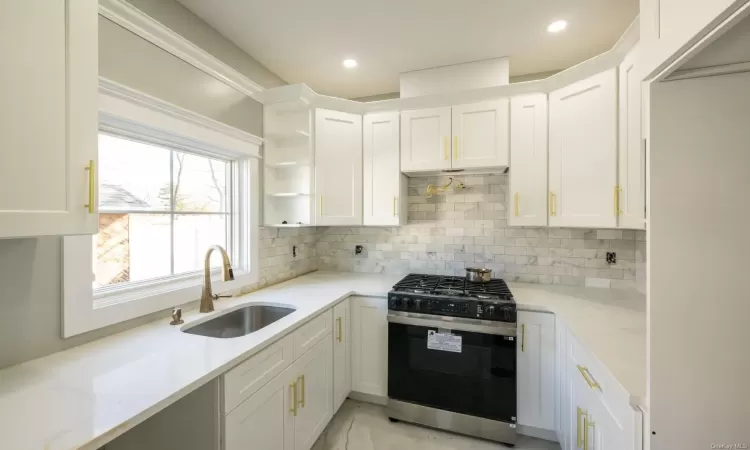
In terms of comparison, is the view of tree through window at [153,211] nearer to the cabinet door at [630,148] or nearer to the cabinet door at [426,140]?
the cabinet door at [426,140]

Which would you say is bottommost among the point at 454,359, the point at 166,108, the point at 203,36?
the point at 454,359

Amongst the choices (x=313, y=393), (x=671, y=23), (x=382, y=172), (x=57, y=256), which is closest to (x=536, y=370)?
(x=313, y=393)

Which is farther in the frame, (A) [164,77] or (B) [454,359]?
(B) [454,359]

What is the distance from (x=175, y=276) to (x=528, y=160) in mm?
2497

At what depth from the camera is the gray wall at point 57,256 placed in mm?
1110

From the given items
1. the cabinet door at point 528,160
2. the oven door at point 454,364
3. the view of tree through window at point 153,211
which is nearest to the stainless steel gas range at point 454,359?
the oven door at point 454,364

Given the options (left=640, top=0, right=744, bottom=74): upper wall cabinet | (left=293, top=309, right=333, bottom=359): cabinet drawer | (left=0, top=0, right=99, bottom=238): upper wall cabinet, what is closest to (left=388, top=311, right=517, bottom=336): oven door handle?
(left=293, top=309, right=333, bottom=359): cabinet drawer

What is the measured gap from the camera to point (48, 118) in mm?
885

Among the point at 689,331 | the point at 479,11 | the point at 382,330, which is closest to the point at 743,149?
the point at 689,331

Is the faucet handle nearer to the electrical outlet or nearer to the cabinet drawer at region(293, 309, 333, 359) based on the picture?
the cabinet drawer at region(293, 309, 333, 359)

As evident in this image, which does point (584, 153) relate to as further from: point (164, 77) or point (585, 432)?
point (164, 77)

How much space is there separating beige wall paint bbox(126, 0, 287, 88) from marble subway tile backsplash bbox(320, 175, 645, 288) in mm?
1520

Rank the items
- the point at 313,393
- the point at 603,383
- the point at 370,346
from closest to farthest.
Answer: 1. the point at 603,383
2. the point at 313,393
3. the point at 370,346

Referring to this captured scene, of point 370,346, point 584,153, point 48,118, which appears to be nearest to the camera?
point 48,118
